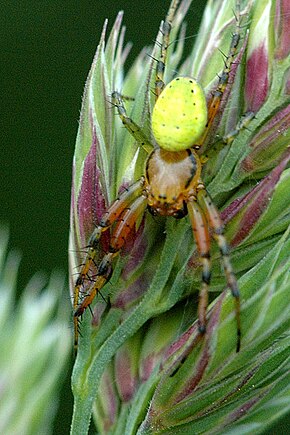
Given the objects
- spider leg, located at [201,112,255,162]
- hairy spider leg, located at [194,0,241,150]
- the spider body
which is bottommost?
the spider body

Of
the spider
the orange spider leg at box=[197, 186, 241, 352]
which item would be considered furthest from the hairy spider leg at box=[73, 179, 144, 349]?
the orange spider leg at box=[197, 186, 241, 352]

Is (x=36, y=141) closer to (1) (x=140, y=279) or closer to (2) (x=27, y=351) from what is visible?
(2) (x=27, y=351)

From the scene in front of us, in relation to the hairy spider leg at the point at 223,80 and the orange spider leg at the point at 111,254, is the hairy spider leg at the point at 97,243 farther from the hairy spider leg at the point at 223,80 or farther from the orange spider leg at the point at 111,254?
the hairy spider leg at the point at 223,80

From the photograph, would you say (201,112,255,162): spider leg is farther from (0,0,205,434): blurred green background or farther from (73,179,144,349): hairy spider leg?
(0,0,205,434): blurred green background

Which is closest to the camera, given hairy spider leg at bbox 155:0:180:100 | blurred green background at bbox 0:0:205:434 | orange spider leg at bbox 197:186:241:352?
orange spider leg at bbox 197:186:241:352

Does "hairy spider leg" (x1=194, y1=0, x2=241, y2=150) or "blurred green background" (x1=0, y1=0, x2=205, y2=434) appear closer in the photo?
"hairy spider leg" (x1=194, y1=0, x2=241, y2=150)

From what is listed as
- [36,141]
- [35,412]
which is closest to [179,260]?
[35,412]

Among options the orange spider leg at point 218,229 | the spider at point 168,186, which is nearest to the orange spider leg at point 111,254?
the spider at point 168,186
